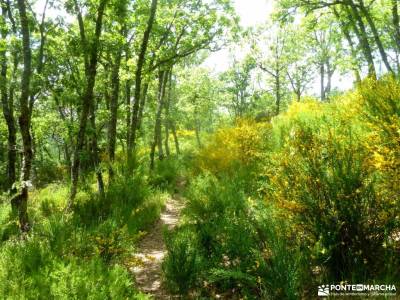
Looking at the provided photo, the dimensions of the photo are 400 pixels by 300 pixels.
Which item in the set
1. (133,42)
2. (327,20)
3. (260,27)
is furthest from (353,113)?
(260,27)

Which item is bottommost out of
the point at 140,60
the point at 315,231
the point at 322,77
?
the point at 315,231

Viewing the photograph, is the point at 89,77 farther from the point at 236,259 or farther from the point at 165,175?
the point at 165,175

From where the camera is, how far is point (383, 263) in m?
3.54

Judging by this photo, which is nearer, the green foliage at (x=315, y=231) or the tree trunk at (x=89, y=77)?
the green foliage at (x=315, y=231)

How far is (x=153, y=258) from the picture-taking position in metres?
5.35

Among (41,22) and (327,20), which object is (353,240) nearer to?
(41,22)

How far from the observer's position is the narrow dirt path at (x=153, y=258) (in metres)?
4.87

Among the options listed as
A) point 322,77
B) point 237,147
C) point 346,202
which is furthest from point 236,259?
point 322,77

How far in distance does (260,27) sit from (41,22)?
21.5 metres

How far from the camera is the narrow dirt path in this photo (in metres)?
4.87

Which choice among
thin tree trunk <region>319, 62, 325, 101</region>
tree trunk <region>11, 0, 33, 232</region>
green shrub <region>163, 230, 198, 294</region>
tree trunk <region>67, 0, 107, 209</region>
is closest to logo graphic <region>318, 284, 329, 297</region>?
green shrub <region>163, 230, 198, 294</region>

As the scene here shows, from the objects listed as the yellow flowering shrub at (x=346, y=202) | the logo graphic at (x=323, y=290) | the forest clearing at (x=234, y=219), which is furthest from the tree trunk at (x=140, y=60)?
the logo graphic at (x=323, y=290)

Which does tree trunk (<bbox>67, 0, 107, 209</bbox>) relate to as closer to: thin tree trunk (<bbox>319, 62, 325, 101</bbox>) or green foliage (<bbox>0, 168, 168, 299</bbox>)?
green foliage (<bbox>0, 168, 168, 299</bbox>)

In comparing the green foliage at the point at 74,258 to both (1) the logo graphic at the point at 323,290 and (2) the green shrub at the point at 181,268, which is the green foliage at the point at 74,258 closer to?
(2) the green shrub at the point at 181,268
